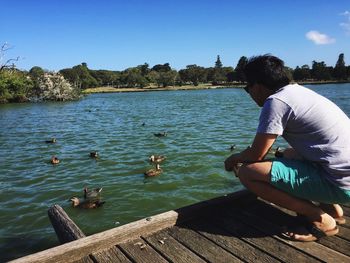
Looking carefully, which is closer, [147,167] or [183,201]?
[183,201]

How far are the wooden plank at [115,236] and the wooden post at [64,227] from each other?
100 cm

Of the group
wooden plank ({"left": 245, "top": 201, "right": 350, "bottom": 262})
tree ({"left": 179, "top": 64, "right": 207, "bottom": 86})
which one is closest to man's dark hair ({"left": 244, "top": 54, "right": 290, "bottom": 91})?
wooden plank ({"left": 245, "top": 201, "right": 350, "bottom": 262})

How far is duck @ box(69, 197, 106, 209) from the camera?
367 inches

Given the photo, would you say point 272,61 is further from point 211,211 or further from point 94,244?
point 94,244

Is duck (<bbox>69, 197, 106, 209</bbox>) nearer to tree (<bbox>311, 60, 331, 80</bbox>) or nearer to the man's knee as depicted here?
the man's knee

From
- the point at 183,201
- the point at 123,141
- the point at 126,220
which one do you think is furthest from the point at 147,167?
the point at 123,141

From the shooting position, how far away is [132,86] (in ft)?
483

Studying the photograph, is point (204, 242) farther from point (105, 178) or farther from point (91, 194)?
point (105, 178)

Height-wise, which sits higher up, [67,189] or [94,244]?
[94,244]

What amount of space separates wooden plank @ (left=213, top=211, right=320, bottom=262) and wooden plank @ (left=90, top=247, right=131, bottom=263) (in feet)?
4.45

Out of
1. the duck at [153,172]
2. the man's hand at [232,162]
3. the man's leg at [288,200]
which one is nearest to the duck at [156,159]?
the duck at [153,172]

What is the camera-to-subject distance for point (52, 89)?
6125 centimetres

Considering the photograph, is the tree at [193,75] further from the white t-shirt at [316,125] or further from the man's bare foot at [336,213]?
the white t-shirt at [316,125]

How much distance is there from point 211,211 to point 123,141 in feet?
48.4
